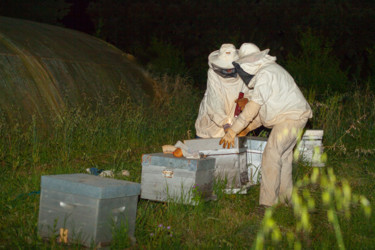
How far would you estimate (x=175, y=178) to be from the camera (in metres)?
5.11

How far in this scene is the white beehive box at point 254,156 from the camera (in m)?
6.36

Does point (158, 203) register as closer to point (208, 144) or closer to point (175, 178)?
point (175, 178)

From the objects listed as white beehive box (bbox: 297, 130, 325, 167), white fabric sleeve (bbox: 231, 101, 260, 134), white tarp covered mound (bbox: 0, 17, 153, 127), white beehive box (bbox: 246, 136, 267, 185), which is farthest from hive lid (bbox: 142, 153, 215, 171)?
white tarp covered mound (bbox: 0, 17, 153, 127)

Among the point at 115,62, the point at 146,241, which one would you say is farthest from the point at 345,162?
the point at 115,62

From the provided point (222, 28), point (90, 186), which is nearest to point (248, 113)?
point (90, 186)

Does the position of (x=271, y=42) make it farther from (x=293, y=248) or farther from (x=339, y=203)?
(x=293, y=248)

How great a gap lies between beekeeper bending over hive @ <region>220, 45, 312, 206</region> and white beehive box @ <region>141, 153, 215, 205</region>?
2.04 ft

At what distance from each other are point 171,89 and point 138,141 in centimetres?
356

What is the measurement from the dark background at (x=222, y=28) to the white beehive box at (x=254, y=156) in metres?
6.45

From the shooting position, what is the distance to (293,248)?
14.0 feet

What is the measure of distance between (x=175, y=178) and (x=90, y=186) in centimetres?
132

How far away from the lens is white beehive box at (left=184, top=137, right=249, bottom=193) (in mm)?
5750

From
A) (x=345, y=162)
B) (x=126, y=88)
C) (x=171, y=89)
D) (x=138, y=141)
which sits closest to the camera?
(x=345, y=162)

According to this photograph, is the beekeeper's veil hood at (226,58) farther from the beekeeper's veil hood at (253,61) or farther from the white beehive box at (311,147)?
the white beehive box at (311,147)
